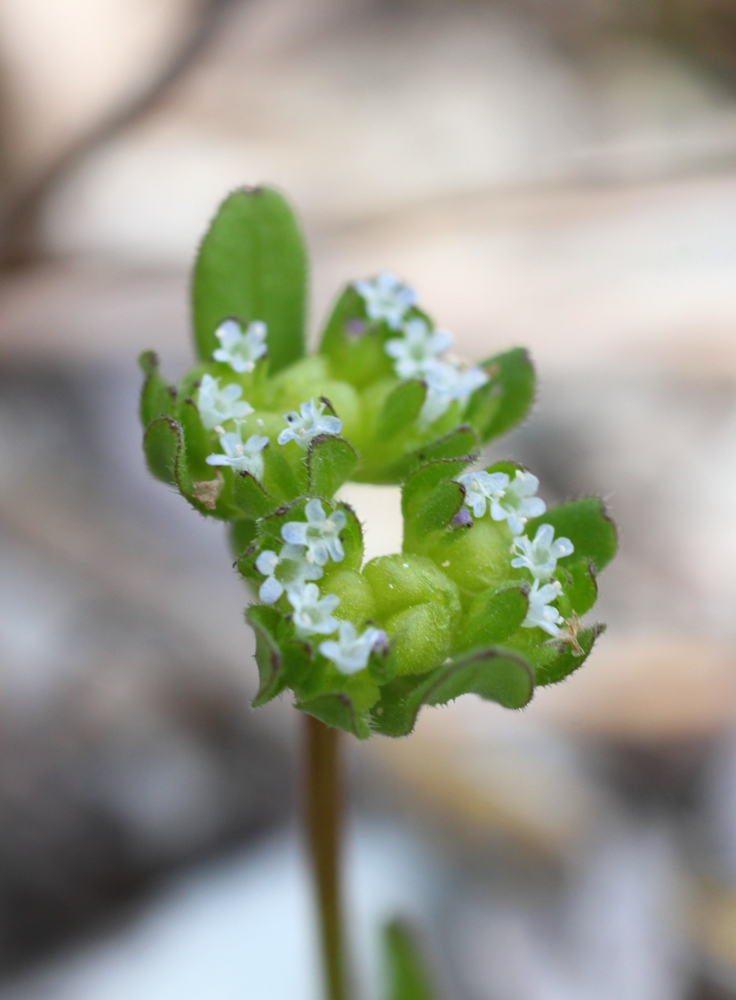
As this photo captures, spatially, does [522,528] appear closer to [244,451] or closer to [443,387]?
[443,387]

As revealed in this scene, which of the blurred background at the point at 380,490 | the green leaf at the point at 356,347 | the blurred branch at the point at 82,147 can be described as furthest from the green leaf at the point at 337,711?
the blurred branch at the point at 82,147

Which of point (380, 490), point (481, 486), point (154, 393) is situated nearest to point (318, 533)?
point (481, 486)

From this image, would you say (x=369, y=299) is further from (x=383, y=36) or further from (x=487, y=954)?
(x=383, y=36)

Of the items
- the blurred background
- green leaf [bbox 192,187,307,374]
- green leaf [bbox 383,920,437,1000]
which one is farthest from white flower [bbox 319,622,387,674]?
the blurred background

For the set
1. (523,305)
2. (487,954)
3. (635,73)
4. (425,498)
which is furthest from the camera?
(635,73)

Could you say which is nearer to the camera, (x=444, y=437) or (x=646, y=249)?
(x=444, y=437)

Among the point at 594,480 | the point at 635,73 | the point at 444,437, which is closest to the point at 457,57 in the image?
the point at 635,73
